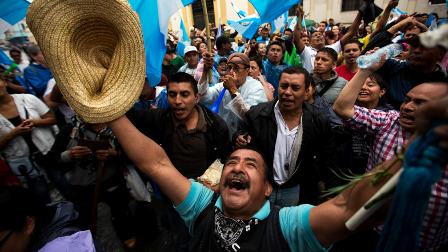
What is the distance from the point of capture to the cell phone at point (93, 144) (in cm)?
250

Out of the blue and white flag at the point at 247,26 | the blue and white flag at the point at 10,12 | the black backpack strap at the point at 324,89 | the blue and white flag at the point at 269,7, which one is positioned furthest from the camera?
the blue and white flag at the point at 247,26

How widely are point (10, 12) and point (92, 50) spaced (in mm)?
2989

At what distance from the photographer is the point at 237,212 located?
1648 mm

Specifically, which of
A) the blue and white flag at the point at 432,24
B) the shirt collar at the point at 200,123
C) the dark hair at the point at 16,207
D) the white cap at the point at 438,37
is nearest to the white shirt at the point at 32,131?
the dark hair at the point at 16,207

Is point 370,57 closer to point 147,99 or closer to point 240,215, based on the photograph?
point 240,215

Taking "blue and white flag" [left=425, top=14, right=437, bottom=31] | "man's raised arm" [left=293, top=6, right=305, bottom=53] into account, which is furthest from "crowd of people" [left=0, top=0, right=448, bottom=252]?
"man's raised arm" [left=293, top=6, right=305, bottom=53]

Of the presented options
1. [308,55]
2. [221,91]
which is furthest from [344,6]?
[221,91]

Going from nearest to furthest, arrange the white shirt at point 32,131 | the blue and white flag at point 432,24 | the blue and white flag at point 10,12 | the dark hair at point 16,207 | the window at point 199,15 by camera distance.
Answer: the dark hair at point 16,207
the white shirt at point 32,131
the blue and white flag at point 10,12
the blue and white flag at point 432,24
the window at point 199,15

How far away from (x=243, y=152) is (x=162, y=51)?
1787mm

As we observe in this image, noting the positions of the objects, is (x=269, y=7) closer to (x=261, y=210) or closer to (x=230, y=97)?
(x=230, y=97)

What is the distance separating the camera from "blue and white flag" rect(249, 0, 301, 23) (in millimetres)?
4172

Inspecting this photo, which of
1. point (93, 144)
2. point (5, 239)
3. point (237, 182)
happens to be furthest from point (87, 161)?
point (237, 182)

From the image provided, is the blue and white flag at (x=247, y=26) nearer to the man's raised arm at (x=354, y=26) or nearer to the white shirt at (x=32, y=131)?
the man's raised arm at (x=354, y=26)

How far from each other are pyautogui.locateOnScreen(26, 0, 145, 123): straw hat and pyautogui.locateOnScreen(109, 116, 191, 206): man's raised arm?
0.36ft
